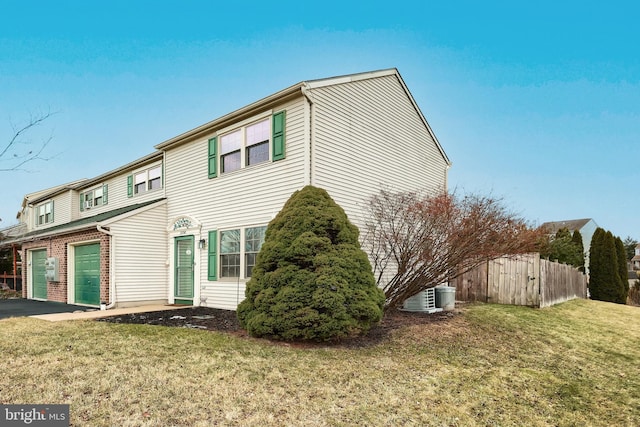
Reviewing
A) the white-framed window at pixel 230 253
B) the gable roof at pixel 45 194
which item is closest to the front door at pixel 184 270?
the white-framed window at pixel 230 253

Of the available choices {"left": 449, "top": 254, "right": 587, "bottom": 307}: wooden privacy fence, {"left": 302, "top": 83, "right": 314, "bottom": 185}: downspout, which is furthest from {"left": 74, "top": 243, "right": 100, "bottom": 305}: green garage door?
{"left": 449, "top": 254, "right": 587, "bottom": 307}: wooden privacy fence

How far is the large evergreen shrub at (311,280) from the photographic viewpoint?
6418 millimetres

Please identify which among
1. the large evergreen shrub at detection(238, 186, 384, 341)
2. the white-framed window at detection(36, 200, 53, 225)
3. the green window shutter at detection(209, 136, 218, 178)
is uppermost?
the green window shutter at detection(209, 136, 218, 178)

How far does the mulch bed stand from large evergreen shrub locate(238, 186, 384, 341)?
297 mm

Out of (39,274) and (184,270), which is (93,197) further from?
(184,270)

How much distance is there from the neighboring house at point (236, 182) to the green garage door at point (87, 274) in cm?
6

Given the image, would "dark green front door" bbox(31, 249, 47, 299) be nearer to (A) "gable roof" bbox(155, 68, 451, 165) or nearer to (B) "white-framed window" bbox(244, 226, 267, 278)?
(A) "gable roof" bbox(155, 68, 451, 165)

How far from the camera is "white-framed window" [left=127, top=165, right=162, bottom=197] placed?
14.0 m

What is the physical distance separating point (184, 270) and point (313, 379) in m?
8.64

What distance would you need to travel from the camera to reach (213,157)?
37.3 ft

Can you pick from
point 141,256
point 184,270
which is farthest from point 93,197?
point 184,270

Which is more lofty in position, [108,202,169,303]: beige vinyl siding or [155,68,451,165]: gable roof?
[155,68,451,165]: gable roof

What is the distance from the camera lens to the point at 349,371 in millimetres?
5195

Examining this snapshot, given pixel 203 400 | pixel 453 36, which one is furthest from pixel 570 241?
pixel 203 400
